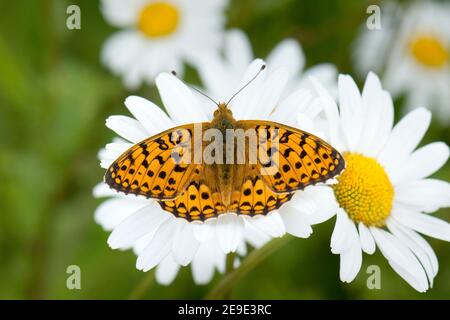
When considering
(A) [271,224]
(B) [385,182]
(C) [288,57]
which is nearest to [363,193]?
(B) [385,182]

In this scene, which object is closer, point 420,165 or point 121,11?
point 420,165

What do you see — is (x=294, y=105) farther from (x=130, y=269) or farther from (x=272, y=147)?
(x=130, y=269)

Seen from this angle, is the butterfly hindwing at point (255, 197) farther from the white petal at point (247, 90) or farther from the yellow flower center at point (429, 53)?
the yellow flower center at point (429, 53)

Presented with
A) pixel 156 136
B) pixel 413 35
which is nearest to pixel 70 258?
pixel 156 136

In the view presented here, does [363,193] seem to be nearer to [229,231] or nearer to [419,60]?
[229,231]

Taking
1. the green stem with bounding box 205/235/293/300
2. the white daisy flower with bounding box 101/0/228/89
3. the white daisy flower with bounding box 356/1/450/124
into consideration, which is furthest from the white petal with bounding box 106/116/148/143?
the white daisy flower with bounding box 356/1/450/124

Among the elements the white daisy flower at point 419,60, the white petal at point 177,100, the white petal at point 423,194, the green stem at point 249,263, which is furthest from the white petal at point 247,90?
the white daisy flower at point 419,60

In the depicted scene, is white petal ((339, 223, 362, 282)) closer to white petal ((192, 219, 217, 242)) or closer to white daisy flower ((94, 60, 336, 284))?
white daisy flower ((94, 60, 336, 284))
